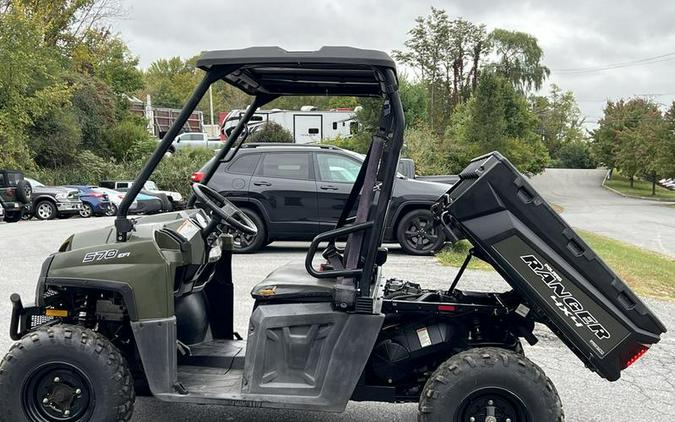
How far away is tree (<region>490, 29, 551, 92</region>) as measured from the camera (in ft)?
183

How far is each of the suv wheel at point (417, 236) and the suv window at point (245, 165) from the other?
269cm

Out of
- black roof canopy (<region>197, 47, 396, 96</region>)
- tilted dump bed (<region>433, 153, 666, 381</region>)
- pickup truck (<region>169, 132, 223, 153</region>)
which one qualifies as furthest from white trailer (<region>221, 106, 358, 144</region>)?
tilted dump bed (<region>433, 153, 666, 381</region>)

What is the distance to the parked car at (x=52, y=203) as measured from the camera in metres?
20.5

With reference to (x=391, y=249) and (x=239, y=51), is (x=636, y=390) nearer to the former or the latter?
(x=239, y=51)

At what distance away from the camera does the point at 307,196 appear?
9719mm

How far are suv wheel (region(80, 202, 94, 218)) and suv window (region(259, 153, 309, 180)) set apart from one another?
1386 cm

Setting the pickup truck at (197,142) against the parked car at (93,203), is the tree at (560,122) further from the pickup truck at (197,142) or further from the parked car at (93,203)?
the parked car at (93,203)

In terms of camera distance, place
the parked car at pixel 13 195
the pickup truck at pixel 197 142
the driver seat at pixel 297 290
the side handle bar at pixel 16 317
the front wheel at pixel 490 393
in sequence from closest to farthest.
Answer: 1. the front wheel at pixel 490 393
2. the driver seat at pixel 297 290
3. the side handle bar at pixel 16 317
4. the parked car at pixel 13 195
5. the pickup truck at pixel 197 142

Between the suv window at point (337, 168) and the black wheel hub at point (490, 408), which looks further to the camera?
the suv window at point (337, 168)

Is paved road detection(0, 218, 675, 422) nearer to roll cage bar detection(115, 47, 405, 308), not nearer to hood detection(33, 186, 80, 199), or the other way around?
roll cage bar detection(115, 47, 405, 308)

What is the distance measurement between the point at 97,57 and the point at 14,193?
25121 millimetres

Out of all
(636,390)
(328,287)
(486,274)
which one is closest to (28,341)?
(328,287)

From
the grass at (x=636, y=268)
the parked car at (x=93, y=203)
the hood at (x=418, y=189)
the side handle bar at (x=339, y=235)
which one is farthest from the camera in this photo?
the parked car at (x=93, y=203)

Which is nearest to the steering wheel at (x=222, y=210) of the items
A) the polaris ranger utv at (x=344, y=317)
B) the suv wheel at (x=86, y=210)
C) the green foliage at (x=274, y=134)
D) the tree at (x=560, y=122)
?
the polaris ranger utv at (x=344, y=317)
